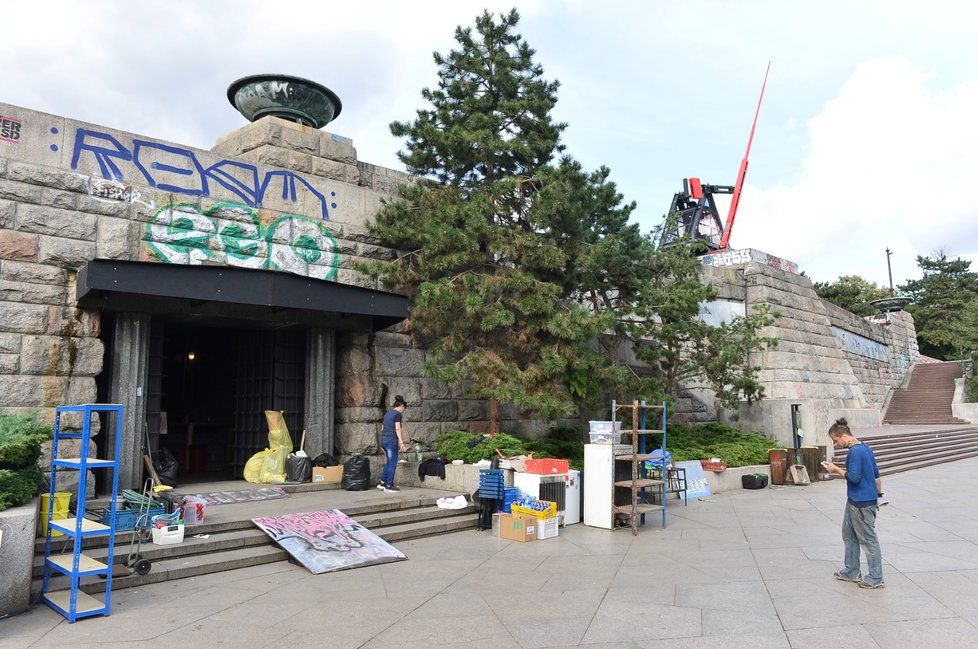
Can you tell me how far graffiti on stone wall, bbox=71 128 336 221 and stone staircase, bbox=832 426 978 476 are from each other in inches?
591

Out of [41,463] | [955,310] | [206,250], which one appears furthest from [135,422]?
[955,310]

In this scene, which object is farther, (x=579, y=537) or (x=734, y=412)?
(x=734, y=412)

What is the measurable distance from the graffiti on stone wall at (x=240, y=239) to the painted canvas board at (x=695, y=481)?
25.6 feet

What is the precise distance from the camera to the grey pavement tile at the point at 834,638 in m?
4.87

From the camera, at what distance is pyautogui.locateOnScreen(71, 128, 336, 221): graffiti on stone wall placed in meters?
9.68

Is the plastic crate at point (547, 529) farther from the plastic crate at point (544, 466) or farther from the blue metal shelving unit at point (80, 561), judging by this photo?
the blue metal shelving unit at point (80, 561)

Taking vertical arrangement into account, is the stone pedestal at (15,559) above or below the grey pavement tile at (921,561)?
above

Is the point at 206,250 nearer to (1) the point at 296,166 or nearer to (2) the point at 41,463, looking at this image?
(1) the point at 296,166

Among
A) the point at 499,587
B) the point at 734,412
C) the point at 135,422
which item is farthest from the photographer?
the point at 734,412

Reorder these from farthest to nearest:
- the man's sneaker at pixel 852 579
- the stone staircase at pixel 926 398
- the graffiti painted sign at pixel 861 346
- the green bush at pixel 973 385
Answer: the graffiti painted sign at pixel 861 346 < the stone staircase at pixel 926 398 < the green bush at pixel 973 385 < the man's sneaker at pixel 852 579

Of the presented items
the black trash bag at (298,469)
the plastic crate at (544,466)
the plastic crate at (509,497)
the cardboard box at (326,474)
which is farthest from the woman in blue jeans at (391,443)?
the plastic crate at (544,466)

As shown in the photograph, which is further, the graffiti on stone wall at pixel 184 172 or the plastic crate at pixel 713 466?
the plastic crate at pixel 713 466

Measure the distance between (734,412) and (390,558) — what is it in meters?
14.1

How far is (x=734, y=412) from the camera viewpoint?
62.7 ft
